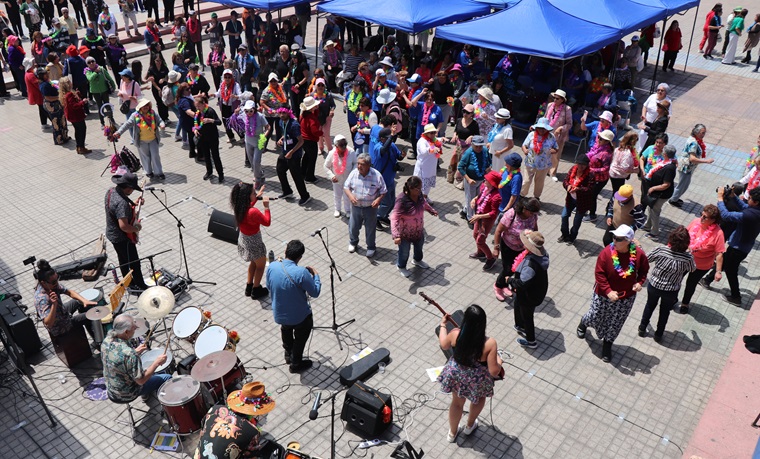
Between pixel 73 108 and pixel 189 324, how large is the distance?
7.65m

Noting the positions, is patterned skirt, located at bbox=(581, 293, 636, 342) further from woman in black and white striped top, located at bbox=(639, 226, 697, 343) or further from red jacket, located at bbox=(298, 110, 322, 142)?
red jacket, located at bbox=(298, 110, 322, 142)

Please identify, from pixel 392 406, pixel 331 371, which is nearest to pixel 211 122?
pixel 331 371

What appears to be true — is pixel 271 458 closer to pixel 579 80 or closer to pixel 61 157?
pixel 61 157

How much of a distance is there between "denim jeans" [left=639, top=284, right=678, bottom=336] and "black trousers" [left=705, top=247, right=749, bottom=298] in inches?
50.6

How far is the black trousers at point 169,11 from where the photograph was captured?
22.6 m

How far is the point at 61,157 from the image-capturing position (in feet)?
42.3

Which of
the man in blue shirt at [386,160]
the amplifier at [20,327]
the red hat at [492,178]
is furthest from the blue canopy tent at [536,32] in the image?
the amplifier at [20,327]

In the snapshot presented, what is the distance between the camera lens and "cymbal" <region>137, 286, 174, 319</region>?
268 inches

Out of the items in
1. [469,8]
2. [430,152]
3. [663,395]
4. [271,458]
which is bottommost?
[663,395]

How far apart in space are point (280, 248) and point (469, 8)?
31.2 feet

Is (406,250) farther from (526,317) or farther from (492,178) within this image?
(526,317)

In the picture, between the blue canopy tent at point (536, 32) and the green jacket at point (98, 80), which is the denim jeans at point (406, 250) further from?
the green jacket at point (98, 80)

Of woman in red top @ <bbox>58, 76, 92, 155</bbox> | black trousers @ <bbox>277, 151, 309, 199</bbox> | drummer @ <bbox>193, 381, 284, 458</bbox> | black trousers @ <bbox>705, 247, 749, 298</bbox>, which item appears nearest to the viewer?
drummer @ <bbox>193, 381, 284, 458</bbox>

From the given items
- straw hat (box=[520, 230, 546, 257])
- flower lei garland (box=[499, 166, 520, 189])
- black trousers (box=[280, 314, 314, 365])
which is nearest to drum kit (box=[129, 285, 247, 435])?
black trousers (box=[280, 314, 314, 365])
